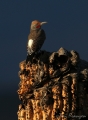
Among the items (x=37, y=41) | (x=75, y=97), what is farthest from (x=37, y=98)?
(x=37, y=41)

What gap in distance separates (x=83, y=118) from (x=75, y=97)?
43 centimetres

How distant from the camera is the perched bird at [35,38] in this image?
6.95m

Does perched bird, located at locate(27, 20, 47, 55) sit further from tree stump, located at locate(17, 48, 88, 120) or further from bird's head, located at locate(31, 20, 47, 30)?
tree stump, located at locate(17, 48, 88, 120)

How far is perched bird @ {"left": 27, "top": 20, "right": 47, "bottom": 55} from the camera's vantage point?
22.8 feet

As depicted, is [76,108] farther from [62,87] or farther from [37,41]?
[37,41]

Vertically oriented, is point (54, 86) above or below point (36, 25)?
below

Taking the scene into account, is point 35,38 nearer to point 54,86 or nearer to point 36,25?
point 36,25

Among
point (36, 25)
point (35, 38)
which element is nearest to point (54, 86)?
point (35, 38)

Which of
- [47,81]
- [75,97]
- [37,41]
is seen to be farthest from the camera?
[37,41]

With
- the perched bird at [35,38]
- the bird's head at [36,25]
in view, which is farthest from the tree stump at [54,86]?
the bird's head at [36,25]

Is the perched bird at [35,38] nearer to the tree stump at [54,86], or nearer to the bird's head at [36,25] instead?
the bird's head at [36,25]

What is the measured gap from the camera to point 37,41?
24.2 feet

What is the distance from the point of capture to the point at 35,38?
750 cm

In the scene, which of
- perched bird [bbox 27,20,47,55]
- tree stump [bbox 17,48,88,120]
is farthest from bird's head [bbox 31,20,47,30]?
tree stump [bbox 17,48,88,120]
